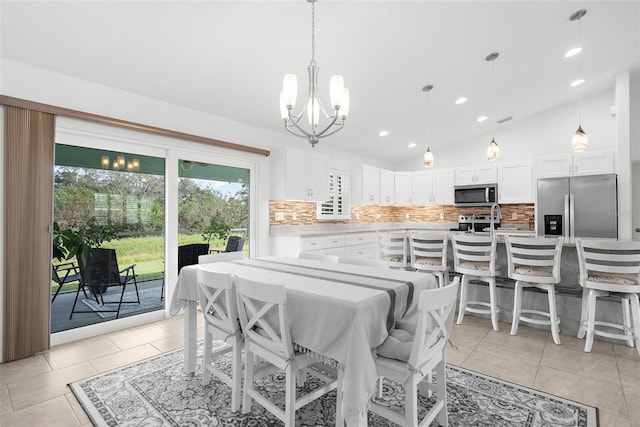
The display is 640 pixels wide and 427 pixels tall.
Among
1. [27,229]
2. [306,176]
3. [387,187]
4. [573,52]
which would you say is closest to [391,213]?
[387,187]

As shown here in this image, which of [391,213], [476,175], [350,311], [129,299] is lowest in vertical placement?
[129,299]

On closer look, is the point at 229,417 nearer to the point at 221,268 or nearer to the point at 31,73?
the point at 221,268

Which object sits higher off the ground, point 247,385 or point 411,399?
point 411,399

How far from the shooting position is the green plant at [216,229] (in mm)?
4083

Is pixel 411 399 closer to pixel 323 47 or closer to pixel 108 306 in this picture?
pixel 323 47

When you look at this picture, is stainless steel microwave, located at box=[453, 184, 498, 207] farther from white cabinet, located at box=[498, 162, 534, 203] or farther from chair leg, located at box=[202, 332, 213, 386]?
chair leg, located at box=[202, 332, 213, 386]

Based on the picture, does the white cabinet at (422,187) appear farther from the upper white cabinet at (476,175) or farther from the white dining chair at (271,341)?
the white dining chair at (271,341)

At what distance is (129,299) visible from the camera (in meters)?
3.50

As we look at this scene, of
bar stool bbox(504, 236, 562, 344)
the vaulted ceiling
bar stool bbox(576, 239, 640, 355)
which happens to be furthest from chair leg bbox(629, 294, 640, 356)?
the vaulted ceiling

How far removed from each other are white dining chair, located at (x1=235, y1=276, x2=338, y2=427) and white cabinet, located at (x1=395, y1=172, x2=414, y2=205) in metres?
5.42

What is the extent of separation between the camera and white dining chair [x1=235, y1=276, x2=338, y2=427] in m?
1.61

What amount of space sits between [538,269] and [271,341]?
280 cm

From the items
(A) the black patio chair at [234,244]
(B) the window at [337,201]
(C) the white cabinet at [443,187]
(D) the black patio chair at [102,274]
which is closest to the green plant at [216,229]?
(A) the black patio chair at [234,244]

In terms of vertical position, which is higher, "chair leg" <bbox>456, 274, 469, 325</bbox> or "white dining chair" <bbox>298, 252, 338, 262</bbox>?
"white dining chair" <bbox>298, 252, 338, 262</bbox>
